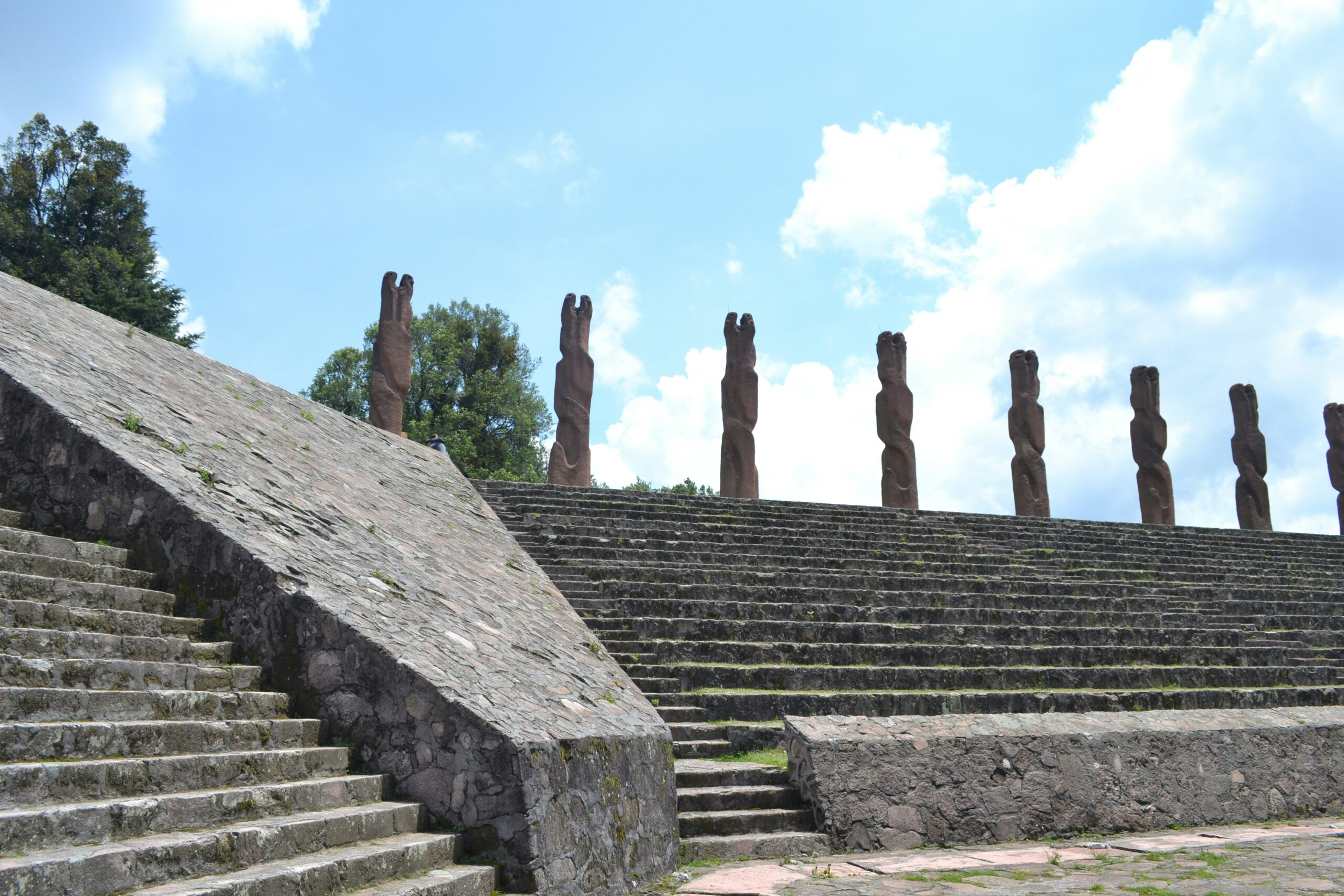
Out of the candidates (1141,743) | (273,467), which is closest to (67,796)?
(273,467)

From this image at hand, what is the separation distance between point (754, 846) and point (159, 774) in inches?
113

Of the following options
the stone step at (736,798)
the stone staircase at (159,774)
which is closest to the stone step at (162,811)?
the stone staircase at (159,774)

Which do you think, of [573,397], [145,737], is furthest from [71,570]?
[573,397]

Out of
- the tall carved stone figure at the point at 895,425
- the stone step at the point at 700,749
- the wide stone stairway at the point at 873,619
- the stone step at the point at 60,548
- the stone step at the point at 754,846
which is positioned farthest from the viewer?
the tall carved stone figure at the point at 895,425

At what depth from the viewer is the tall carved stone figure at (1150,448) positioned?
63.1ft

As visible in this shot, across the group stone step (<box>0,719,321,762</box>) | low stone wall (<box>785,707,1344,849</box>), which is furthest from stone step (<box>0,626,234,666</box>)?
low stone wall (<box>785,707,1344,849</box>)

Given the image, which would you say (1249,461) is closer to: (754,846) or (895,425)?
(895,425)

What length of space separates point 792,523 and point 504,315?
20377 mm

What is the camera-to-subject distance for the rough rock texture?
4203mm

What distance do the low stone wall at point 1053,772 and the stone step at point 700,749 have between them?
0.68 metres

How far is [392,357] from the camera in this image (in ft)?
50.0

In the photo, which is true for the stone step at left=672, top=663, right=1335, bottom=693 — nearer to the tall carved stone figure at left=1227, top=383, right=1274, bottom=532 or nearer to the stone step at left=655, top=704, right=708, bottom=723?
the stone step at left=655, top=704, right=708, bottom=723

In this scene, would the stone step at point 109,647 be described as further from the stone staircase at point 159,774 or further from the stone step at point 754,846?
the stone step at point 754,846

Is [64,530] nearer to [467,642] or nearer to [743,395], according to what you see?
[467,642]
